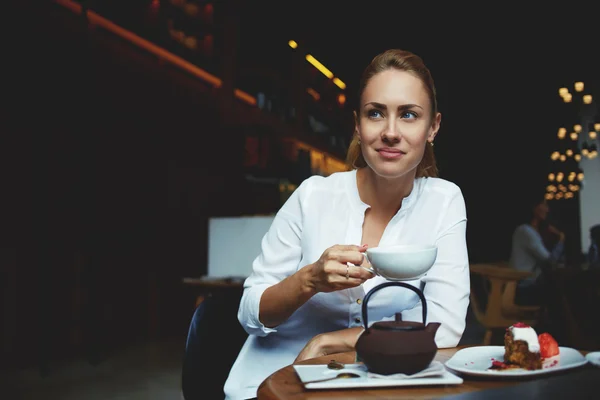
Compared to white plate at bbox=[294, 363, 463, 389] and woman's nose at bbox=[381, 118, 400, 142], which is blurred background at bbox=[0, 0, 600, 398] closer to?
woman's nose at bbox=[381, 118, 400, 142]

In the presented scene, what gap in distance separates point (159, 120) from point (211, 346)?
15.1ft

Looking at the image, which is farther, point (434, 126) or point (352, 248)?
point (434, 126)

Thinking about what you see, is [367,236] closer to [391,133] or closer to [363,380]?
[391,133]

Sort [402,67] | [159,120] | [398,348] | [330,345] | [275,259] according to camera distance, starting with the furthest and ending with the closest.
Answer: [159,120], [275,259], [402,67], [330,345], [398,348]

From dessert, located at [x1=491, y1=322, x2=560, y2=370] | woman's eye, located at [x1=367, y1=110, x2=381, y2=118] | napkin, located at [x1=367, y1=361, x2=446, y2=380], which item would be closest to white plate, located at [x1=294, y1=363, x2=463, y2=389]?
napkin, located at [x1=367, y1=361, x2=446, y2=380]

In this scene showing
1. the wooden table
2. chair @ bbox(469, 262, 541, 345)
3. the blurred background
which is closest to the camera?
the wooden table

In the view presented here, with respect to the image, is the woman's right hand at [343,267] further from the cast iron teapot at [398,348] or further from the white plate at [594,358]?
the white plate at [594,358]

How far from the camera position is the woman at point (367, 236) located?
129 cm

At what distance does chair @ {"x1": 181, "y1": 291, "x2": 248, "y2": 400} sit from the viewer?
1.36 metres

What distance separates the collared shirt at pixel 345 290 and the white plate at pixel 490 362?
7.4 inches

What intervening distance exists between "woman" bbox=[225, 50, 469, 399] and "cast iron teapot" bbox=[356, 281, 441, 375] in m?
0.21

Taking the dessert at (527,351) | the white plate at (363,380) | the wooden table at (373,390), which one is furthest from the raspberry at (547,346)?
the white plate at (363,380)

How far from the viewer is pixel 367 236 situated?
1.51m

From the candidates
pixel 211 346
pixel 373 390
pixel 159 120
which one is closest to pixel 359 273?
pixel 373 390
